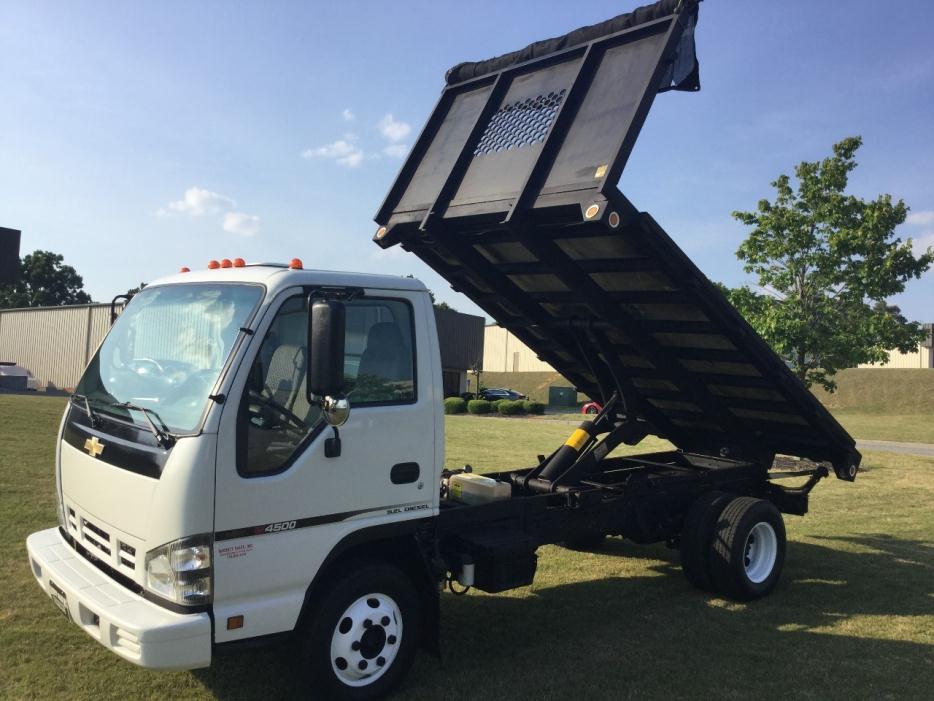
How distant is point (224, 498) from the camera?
138 inches

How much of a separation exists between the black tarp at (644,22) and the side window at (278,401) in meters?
2.81

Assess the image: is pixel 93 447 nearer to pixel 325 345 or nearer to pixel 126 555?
pixel 126 555

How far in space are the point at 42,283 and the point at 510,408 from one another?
70530 millimetres

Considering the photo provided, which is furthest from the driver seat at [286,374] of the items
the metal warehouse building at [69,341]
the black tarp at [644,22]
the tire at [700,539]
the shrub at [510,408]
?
the metal warehouse building at [69,341]

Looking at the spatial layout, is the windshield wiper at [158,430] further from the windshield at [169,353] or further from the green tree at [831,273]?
the green tree at [831,273]

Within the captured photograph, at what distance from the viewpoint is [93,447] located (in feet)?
13.0

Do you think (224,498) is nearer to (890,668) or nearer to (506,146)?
(506,146)

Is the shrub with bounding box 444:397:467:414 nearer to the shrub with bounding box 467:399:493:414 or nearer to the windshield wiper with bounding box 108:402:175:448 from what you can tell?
the shrub with bounding box 467:399:493:414

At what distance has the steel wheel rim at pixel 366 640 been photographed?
398 centimetres

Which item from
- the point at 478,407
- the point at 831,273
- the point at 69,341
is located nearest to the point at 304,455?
the point at 831,273

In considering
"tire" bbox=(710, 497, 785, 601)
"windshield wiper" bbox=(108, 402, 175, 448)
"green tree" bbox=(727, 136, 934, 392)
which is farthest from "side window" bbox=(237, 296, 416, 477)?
"green tree" bbox=(727, 136, 934, 392)

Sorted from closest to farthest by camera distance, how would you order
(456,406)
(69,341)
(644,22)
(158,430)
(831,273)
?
(158,430), (644,22), (831,273), (456,406), (69,341)

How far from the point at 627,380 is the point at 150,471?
4.49 meters

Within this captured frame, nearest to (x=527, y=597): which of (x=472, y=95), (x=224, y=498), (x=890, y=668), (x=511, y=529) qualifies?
(x=511, y=529)
